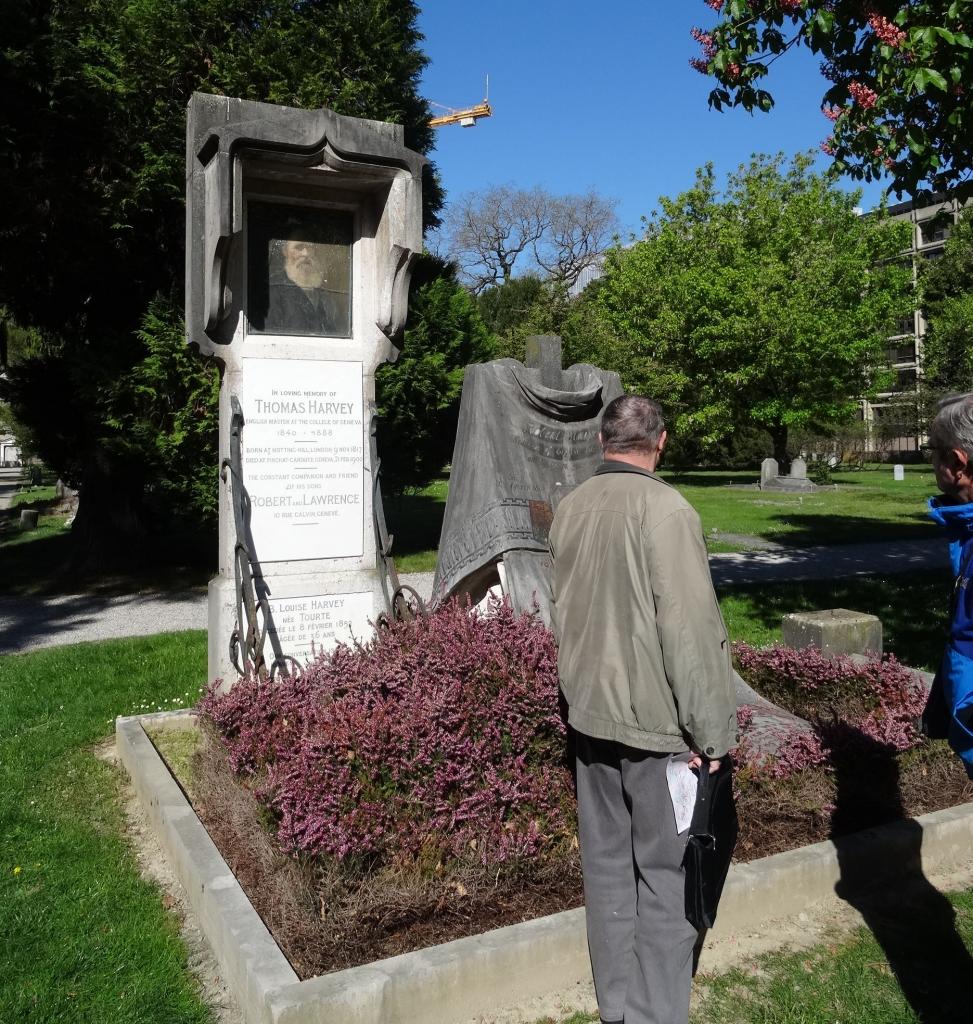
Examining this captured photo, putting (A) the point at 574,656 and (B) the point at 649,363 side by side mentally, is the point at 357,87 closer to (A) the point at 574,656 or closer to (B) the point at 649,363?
(A) the point at 574,656

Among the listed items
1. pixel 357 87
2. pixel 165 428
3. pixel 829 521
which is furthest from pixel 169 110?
pixel 829 521

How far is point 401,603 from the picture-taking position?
19.1ft

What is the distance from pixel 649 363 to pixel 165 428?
24.8 meters

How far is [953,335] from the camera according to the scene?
42.5m

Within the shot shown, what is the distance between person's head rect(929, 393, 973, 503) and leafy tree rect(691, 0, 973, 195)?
4.46 m

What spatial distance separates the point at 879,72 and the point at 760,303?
→ 86.5ft

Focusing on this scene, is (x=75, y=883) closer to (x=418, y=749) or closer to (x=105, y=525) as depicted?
(x=418, y=749)

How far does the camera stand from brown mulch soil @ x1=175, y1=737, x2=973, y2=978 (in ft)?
11.0

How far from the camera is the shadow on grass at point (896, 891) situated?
11.3 feet

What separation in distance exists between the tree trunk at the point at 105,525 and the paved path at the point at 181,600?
216cm

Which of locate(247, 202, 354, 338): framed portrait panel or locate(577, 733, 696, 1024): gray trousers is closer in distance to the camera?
locate(577, 733, 696, 1024): gray trousers

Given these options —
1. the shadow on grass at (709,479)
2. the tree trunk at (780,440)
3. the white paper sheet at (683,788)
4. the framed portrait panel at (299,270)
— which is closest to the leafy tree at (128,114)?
the framed portrait panel at (299,270)

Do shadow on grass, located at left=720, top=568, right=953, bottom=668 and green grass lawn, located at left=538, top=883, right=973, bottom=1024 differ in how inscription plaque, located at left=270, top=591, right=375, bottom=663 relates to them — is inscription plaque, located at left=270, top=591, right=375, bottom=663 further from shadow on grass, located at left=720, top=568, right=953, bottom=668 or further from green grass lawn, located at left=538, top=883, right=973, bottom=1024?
shadow on grass, located at left=720, top=568, right=953, bottom=668

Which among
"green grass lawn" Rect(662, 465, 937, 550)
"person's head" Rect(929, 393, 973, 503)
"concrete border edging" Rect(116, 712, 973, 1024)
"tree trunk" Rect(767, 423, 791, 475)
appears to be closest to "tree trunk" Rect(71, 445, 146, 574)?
"green grass lawn" Rect(662, 465, 937, 550)
